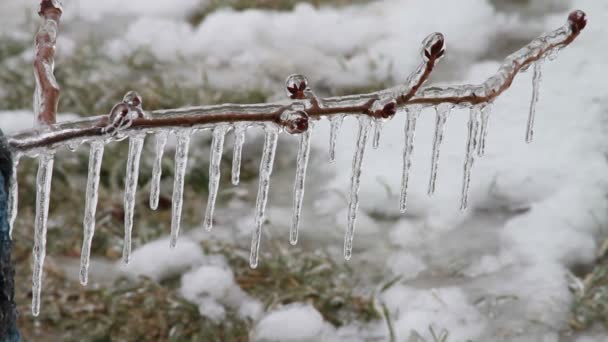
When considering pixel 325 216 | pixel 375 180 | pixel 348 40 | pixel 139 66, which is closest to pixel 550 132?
pixel 375 180

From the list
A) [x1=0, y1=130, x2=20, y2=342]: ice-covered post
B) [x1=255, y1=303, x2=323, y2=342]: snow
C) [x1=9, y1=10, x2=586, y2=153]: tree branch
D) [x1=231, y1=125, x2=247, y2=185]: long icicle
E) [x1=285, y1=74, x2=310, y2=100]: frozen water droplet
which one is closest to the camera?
[x1=0, y1=130, x2=20, y2=342]: ice-covered post

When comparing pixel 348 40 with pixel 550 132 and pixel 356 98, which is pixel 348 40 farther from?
pixel 356 98

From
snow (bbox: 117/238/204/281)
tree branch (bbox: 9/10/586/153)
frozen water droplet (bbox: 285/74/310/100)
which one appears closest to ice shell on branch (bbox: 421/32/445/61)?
tree branch (bbox: 9/10/586/153)

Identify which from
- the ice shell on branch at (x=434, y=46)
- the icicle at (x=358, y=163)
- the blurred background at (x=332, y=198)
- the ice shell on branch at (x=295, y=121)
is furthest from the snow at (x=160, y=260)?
the ice shell on branch at (x=434, y=46)

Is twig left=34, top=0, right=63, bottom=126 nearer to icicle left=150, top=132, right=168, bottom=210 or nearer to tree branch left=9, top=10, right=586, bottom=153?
tree branch left=9, top=10, right=586, bottom=153

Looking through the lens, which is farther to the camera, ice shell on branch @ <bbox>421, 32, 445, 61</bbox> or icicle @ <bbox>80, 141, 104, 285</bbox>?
icicle @ <bbox>80, 141, 104, 285</bbox>

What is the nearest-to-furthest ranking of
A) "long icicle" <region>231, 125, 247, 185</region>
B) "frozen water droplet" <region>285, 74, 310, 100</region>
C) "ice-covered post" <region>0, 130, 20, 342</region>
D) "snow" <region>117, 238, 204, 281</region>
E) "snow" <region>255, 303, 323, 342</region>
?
"ice-covered post" <region>0, 130, 20, 342</region> < "frozen water droplet" <region>285, 74, 310, 100</region> < "long icicle" <region>231, 125, 247, 185</region> < "snow" <region>255, 303, 323, 342</region> < "snow" <region>117, 238, 204, 281</region>

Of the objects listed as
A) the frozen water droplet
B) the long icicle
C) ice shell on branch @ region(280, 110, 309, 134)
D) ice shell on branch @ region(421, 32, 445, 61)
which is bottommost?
the long icicle
